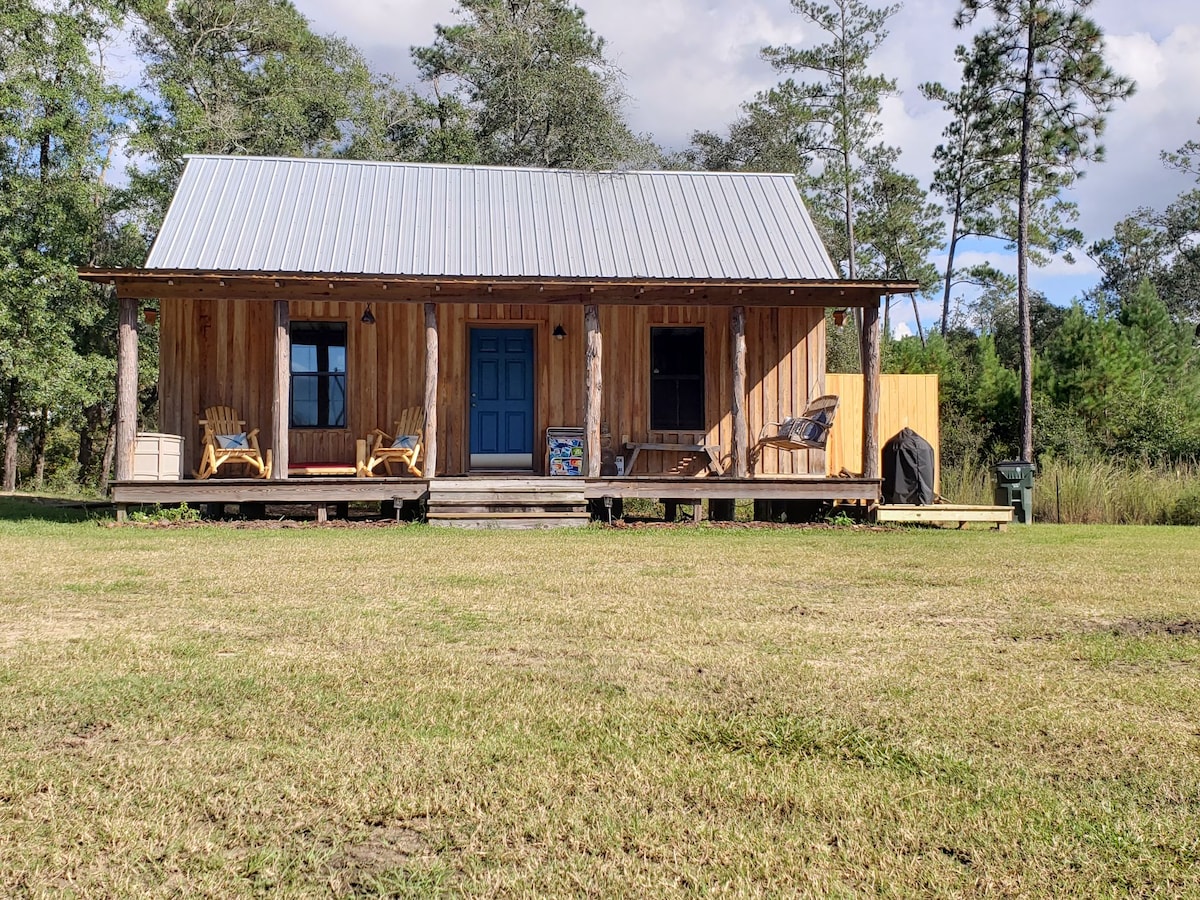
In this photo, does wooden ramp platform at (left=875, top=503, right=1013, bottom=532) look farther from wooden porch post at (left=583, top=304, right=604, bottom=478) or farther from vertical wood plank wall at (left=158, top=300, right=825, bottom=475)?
wooden porch post at (left=583, top=304, right=604, bottom=478)

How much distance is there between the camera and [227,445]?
12586 mm

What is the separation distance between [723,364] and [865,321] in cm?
211

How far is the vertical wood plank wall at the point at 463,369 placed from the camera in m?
13.4

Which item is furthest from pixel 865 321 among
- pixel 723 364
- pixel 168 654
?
pixel 168 654

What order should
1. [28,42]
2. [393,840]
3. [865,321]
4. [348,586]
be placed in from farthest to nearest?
[28,42] → [865,321] → [348,586] → [393,840]

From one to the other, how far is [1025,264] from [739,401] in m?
10.3

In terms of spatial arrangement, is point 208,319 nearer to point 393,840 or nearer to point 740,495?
point 740,495

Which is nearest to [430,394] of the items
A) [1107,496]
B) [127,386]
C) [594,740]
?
[127,386]

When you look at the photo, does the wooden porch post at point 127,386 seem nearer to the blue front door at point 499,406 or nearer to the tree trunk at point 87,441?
the blue front door at point 499,406

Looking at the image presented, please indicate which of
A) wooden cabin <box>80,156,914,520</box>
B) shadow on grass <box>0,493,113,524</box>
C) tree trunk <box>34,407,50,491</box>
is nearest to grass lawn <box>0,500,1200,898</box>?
wooden cabin <box>80,156,914,520</box>

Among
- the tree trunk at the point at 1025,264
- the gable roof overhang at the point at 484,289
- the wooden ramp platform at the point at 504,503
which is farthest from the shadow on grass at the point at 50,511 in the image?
the tree trunk at the point at 1025,264

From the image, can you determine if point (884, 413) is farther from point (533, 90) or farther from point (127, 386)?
point (533, 90)

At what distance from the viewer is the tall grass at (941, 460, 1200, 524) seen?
14.4m

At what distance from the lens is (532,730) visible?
11.8 ft
